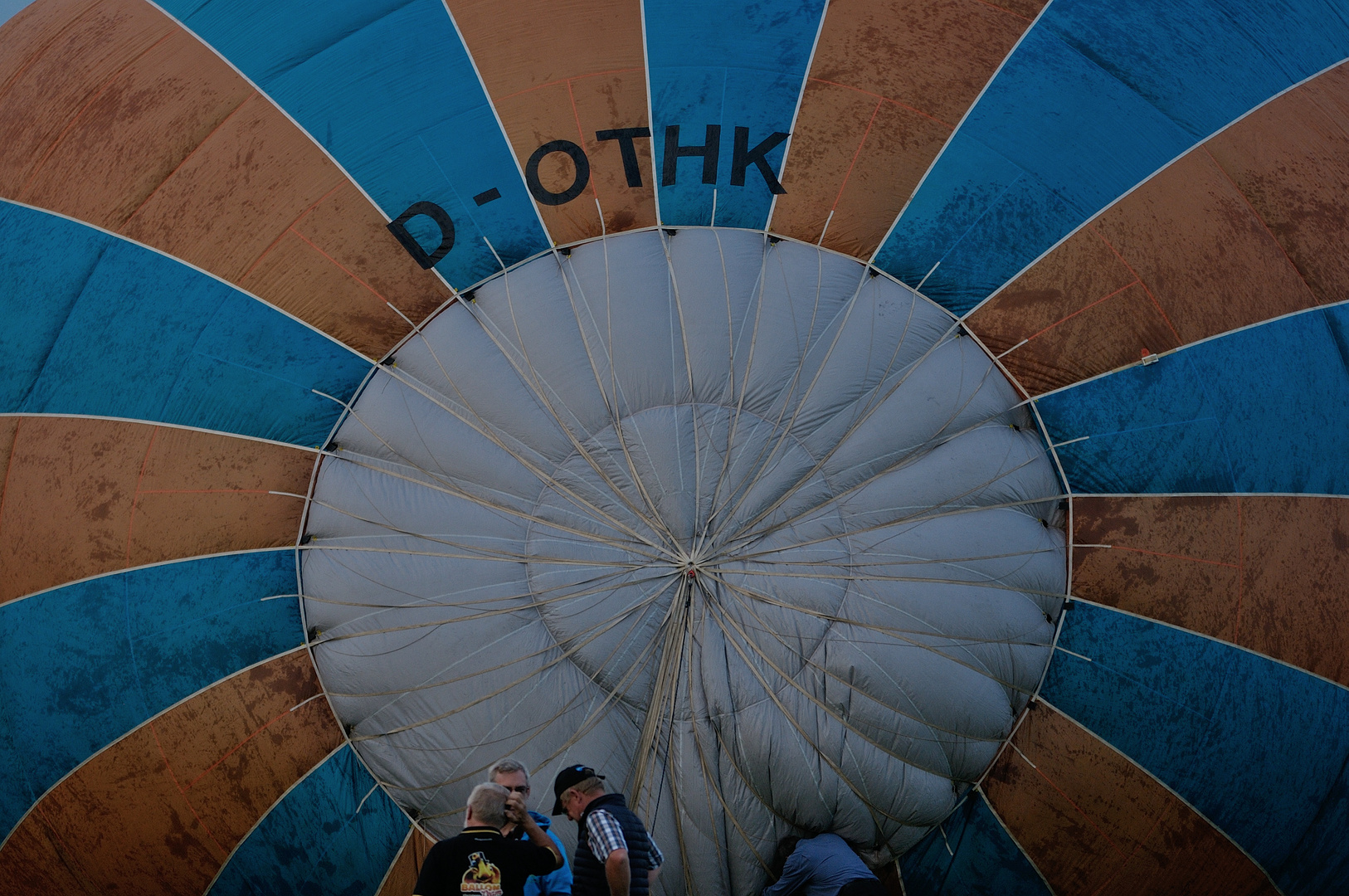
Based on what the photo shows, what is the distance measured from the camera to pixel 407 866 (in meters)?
3.58

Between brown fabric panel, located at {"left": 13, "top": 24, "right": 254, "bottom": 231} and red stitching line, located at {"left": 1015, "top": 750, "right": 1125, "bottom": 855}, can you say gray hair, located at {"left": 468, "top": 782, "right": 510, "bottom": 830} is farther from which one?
brown fabric panel, located at {"left": 13, "top": 24, "right": 254, "bottom": 231}

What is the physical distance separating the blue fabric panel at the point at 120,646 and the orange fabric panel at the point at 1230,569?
10.1 feet

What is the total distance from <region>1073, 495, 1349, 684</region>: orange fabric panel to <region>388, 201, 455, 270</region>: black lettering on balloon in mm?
2631

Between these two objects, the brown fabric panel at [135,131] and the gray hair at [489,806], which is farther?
the brown fabric panel at [135,131]

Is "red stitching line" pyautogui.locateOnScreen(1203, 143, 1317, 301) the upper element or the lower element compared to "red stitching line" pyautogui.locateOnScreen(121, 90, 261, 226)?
lower

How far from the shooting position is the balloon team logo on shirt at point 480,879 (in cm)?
266

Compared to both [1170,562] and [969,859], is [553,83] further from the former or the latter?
[969,859]

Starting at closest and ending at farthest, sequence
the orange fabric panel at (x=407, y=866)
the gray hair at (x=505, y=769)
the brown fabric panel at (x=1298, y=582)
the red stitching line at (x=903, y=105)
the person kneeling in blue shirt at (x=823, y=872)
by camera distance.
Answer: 1. the gray hair at (x=505, y=769)
2. the person kneeling in blue shirt at (x=823, y=872)
3. the orange fabric panel at (x=407, y=866)
4. the brown fabric panel at (x=1298, y=582)
5. the red stitching line at (x=903, y=105)

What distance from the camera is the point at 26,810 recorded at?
3.87m

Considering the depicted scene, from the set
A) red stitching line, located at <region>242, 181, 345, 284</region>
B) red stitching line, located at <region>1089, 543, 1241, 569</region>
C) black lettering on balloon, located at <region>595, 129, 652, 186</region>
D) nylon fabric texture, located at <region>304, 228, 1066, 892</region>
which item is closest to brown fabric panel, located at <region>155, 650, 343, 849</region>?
nylon fabric texture, located at <region>304, 228, 1066, 892</region>

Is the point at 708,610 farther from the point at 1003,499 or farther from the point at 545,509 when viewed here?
the point at 1003,499

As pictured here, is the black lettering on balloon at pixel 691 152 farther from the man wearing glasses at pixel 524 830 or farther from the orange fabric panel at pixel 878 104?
the man wearing glasses at pixel 524 830

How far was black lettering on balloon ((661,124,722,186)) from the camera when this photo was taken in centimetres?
375

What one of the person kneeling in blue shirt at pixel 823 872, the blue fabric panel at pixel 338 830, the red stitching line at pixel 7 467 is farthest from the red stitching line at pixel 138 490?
the person kneeling in blue shirt at pixel 823 872
